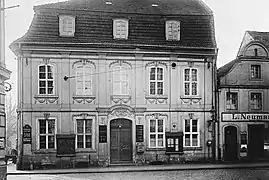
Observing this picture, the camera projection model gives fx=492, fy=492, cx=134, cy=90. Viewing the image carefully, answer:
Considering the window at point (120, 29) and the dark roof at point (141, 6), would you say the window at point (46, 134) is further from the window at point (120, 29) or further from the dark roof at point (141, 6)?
the dark roof at point (141, 6)

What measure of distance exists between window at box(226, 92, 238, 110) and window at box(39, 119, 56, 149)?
11464 mm

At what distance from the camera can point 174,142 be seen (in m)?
31.3

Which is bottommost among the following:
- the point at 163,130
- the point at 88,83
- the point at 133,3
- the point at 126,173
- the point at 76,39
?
the point at 126,173

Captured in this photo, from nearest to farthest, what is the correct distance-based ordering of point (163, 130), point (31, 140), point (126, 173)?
point (126, 173) → point (31, 140) → point (163, 130)

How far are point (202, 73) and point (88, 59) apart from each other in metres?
7.47

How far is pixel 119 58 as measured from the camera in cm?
3086

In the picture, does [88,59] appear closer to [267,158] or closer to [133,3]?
[133,3]

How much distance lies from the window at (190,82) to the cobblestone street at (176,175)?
6.24 meters

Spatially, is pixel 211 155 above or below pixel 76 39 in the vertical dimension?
below

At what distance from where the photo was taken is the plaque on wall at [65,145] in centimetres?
2970

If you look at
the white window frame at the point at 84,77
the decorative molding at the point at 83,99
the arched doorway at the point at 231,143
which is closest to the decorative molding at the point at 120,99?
the decorative molding at the point at 83,99

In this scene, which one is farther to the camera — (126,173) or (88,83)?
(88,83)

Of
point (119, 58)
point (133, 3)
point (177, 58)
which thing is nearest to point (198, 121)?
point (177, 58)

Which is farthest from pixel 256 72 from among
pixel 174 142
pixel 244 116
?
pixel 174 142
